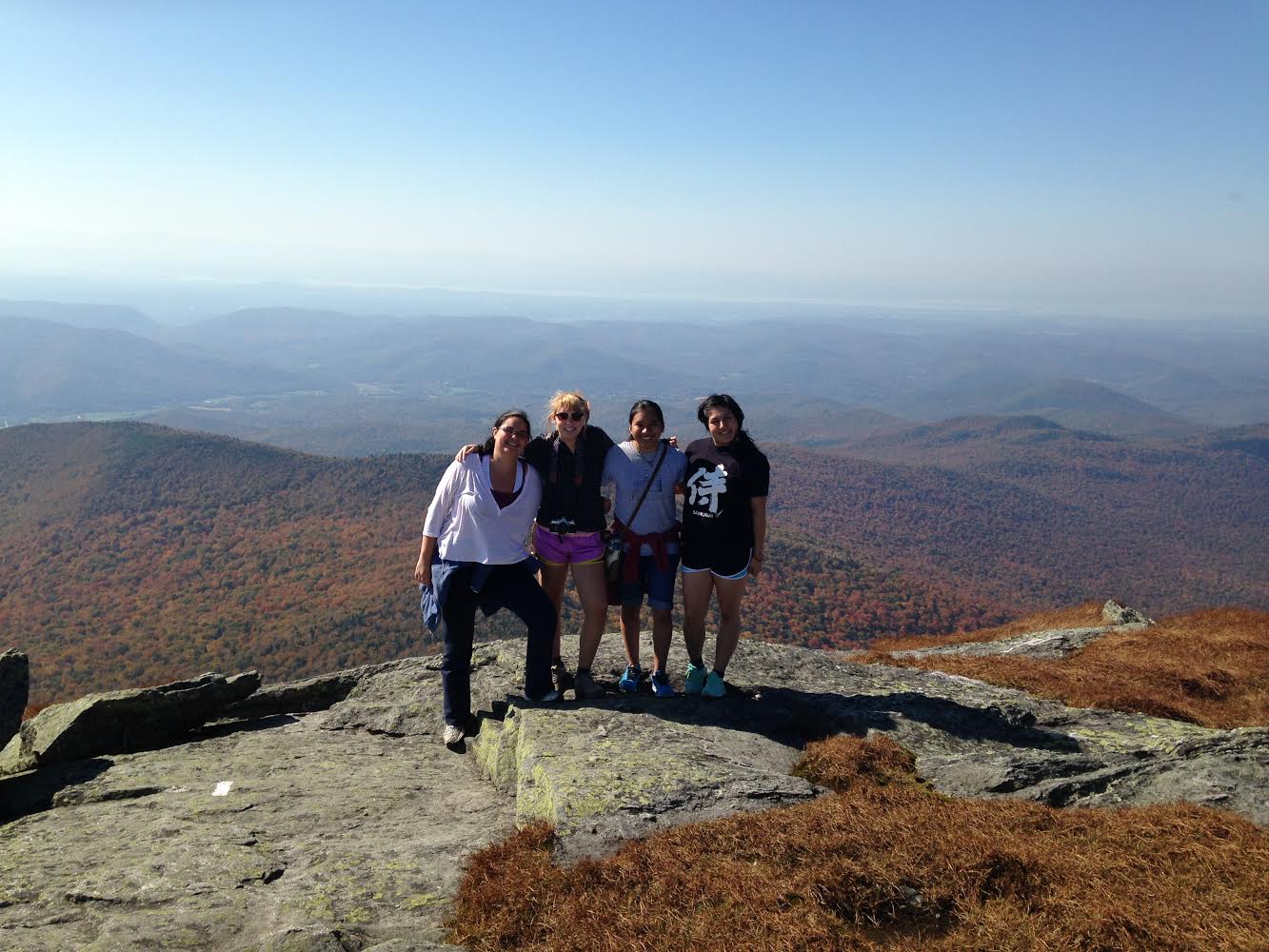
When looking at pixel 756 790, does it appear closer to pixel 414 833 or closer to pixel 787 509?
pixel 414 833

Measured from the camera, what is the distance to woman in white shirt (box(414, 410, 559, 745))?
6832mm

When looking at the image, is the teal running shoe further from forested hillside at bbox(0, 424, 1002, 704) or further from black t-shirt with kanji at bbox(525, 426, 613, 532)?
forested hillside at bbox(0, 424, 1002, 704)

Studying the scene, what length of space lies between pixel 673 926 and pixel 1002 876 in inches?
73.3

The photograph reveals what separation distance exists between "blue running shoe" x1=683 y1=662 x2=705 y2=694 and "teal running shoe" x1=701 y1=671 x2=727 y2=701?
92 mm

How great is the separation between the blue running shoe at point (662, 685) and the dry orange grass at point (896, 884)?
9.75ft

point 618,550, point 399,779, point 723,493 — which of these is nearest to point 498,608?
point 618,550

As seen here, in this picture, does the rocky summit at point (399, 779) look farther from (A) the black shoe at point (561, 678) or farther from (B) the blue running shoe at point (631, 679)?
(A) the black shoe at point (561, 678)

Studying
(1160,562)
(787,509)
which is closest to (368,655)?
(787,509)

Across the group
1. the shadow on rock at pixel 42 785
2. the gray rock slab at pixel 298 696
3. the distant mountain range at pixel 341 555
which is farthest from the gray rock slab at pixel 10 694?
the distant mountain range at pixel 341 555

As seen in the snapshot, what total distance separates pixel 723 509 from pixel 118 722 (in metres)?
7.21

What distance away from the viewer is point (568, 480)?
7055 millimetres

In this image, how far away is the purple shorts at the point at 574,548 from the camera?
23.5ft

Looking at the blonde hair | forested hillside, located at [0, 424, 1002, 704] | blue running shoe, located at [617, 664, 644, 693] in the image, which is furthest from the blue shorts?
forested hillside, located at [0, 424, 1002, 704]

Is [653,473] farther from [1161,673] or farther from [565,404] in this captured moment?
[1161,673]
